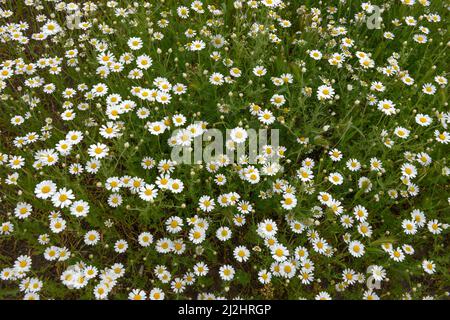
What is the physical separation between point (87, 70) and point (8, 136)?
3.57 ft

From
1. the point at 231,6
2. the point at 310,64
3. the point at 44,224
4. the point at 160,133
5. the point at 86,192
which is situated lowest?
the point at 44,224

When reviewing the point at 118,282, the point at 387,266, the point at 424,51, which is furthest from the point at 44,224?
the point at 424,51

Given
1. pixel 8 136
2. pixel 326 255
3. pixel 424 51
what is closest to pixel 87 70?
pixel 8 136

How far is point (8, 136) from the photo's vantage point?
13.6 feet

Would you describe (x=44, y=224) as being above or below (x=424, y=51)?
below

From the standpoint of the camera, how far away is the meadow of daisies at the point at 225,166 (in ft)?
10.6

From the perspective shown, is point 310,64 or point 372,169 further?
point 310,64

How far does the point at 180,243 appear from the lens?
3221mm

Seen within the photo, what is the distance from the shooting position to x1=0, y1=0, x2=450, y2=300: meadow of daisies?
3242mm

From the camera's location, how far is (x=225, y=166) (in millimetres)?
3555
